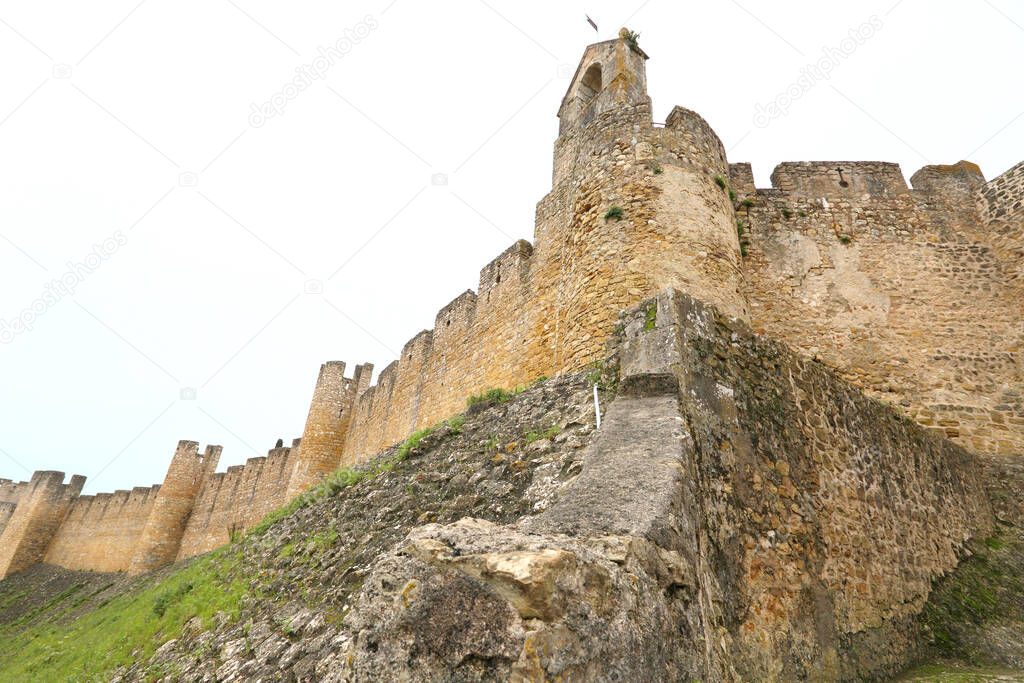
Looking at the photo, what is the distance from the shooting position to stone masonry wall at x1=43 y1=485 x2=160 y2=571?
27672 millimetres

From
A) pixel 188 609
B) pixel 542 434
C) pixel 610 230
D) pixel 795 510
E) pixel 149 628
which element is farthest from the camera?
pixel 610 230

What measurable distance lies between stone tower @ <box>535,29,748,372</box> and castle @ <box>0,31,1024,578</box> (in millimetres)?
28

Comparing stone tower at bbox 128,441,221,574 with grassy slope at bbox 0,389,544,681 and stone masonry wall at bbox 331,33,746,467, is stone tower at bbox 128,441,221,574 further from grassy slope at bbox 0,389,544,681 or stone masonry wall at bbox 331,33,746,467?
stone masonry wall at bbox 331,33,746,467

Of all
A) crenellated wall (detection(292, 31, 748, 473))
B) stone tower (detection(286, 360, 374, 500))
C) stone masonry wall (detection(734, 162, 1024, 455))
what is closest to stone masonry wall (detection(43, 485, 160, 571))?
stone tower (detection(286, 360, 374, 500))

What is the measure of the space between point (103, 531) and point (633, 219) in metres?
33.0

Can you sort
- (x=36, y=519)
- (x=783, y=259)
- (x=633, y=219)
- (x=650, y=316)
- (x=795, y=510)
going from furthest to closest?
(x=36, y=519) → (x=783, y=259) → (x=633, y=219) → (x=650, y=316) → (x=795, y=510)

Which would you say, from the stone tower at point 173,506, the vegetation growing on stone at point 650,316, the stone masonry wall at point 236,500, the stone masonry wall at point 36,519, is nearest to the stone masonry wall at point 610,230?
the vegetation growing on stone at point 650,316

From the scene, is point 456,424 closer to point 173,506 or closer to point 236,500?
point 236,500

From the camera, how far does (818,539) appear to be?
412cm

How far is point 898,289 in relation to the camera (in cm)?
1030

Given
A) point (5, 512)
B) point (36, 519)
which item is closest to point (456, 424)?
point (36, 519)

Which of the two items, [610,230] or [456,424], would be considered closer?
[456,424]

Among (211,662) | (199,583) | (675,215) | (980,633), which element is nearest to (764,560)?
(980,633)

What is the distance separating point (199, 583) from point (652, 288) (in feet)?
26.4
